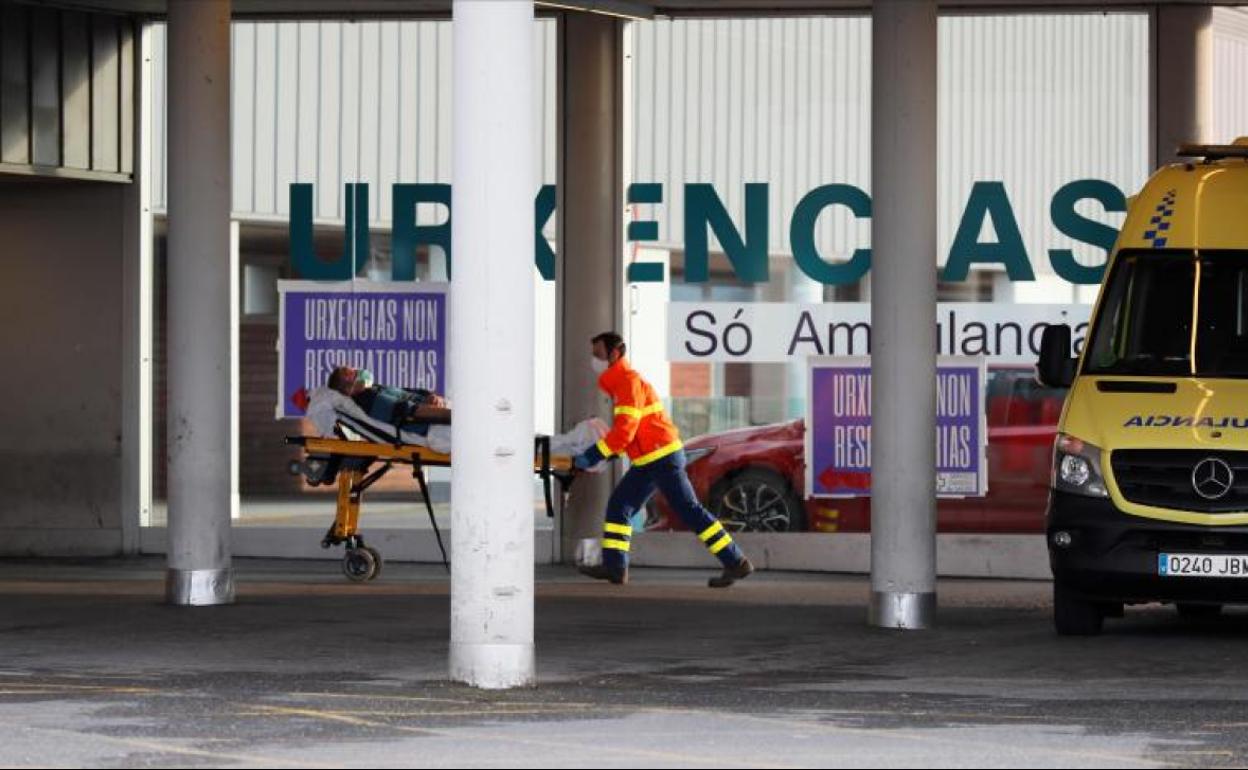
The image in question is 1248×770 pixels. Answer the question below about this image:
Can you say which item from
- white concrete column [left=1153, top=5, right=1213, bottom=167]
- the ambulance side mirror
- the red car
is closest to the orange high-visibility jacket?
the red car

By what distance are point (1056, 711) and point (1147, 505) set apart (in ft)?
11.0

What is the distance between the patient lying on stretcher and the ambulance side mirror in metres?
4.01

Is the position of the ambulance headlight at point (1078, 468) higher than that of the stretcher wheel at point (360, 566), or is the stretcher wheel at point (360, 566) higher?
the ambulance headlight at point (1078, 468)

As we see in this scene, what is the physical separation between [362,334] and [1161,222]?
23.1ft

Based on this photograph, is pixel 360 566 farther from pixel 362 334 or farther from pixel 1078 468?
pixel 1078 468

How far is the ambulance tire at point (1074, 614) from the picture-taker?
15.1 m

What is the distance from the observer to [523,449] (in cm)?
1203

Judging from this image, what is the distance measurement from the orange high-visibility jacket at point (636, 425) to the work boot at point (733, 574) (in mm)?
866

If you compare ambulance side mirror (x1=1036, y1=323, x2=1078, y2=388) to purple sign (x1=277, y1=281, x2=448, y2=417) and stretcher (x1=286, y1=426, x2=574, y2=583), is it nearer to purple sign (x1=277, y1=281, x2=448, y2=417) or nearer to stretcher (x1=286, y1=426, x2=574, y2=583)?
stretcher (x1=286, y1=426, x2=574, y2=583)

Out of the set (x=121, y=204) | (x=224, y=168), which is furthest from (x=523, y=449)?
(x=121, y=204)

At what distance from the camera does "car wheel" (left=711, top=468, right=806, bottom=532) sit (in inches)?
785

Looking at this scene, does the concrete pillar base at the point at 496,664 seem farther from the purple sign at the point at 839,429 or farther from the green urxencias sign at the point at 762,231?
the purple sign at the point at 839,429

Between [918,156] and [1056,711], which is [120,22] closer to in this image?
[918,156]

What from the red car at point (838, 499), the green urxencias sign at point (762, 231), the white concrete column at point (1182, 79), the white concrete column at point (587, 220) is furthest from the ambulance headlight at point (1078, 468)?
the white concrete column at point (587, 220)
